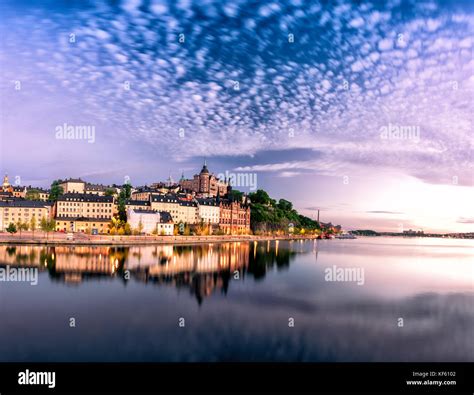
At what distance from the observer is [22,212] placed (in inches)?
804

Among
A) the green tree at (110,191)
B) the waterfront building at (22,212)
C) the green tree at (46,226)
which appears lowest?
the green tree at (46,226)

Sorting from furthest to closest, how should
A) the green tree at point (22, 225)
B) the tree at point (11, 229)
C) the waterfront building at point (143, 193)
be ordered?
1. the waterfront building at point (143, 193)
2. the green tree at point (22, 225)
3. the tree at point (11, 229)

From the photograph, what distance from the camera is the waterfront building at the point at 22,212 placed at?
787 inches

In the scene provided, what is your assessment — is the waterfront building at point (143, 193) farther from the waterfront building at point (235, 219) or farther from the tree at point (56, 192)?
the waterfront building at point (235, 219)

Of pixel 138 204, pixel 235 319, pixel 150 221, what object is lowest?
Result: pixel 235 319

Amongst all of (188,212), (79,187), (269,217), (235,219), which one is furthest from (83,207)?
(269,217)

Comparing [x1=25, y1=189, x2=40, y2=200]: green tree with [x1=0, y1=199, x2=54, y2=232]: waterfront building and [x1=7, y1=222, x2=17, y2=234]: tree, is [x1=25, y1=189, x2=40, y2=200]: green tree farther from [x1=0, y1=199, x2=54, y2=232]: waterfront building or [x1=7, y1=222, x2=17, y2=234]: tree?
[x1=7, y1=222, x2=17, y2=234]: tree

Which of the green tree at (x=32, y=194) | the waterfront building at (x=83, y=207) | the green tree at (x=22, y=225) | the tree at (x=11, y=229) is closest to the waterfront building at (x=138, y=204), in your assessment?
the waterfront building at (x=83, y=207)
